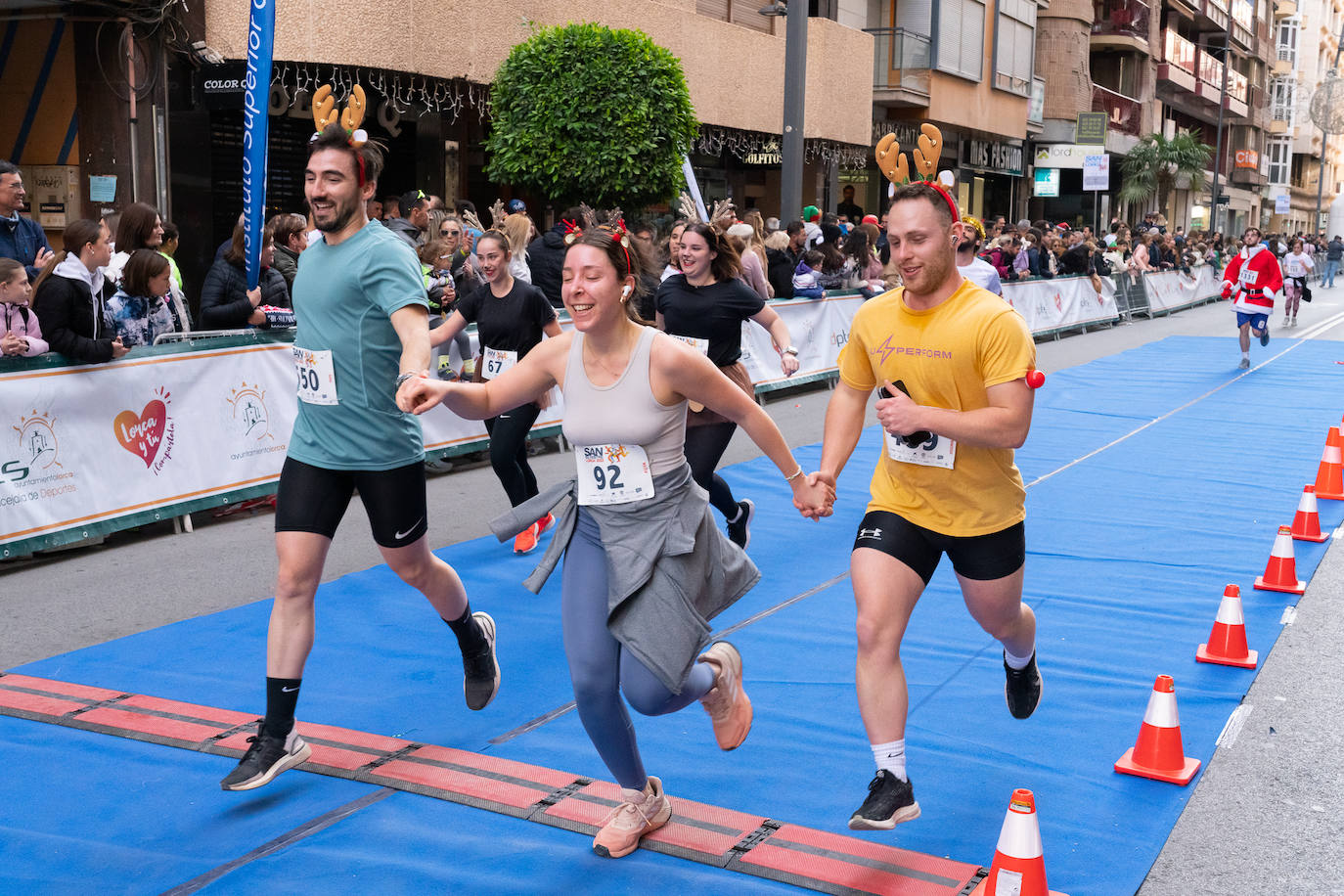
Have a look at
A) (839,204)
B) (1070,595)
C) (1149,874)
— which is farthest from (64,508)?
(839,204)

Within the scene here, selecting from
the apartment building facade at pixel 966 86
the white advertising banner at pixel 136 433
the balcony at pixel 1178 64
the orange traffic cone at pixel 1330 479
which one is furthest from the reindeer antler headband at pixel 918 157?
the balcony at pixel 1178 64

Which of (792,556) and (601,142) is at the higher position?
(601,142)

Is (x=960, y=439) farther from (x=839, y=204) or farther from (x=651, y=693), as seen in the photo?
(x=839, y=204)

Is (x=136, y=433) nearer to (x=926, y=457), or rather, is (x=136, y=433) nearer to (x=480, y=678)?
(x=480, y=678)

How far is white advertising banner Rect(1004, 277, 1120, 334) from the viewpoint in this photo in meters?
21.5

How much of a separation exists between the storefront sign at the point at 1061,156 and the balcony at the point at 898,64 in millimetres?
10849

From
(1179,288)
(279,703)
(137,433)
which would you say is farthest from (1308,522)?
(1179,288)

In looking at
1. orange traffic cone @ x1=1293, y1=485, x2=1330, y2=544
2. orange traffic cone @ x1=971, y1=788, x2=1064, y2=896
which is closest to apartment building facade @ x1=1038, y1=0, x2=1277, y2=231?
orange traffic cone @ x1=1293, y1=485, x2=1330, y2=544

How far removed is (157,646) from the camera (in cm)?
586

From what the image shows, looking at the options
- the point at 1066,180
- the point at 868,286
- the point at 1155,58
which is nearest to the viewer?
the point at 868,286

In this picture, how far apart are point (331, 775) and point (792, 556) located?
3.78m

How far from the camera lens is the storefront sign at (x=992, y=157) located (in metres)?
34.8

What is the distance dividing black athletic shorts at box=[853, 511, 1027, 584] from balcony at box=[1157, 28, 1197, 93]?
5222 centimetres

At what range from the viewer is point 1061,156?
39219mm
